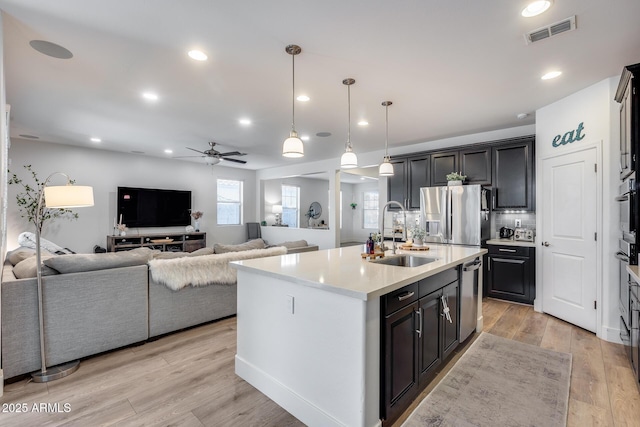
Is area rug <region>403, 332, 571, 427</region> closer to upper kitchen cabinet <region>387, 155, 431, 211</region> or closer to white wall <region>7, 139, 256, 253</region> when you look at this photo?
upper kitchen cabinet <region>387, 155, 431, 211</region>

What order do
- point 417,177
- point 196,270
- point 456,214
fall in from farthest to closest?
point 417,177 → point 456,214 → point 196,270

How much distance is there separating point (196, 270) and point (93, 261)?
0.93 meters

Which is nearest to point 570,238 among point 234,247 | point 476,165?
point 476,165

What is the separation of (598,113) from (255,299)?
4002 millimetres

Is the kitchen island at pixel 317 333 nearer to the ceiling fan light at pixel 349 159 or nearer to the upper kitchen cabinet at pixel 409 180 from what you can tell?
the ceiling fan light at pixel 349 159

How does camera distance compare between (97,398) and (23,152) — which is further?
(23,152)

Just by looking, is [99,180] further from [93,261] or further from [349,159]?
[349,159]

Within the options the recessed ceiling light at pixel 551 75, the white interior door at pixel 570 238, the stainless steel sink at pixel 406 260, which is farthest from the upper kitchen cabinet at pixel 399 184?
the stainless steel sink at pixel 406 260

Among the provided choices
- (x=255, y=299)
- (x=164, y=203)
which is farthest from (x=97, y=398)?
(x=164, y=203)

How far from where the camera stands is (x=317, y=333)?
6.08 ft

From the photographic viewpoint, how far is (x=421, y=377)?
2.11 meters

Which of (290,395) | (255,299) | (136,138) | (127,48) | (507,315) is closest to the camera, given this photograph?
(290,395)

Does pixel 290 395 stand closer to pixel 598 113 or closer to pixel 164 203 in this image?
pixel 598 113

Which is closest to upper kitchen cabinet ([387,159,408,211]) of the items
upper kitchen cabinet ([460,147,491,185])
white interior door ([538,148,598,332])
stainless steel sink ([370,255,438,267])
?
upper kitchen cabinet ([460,147,491,185])
